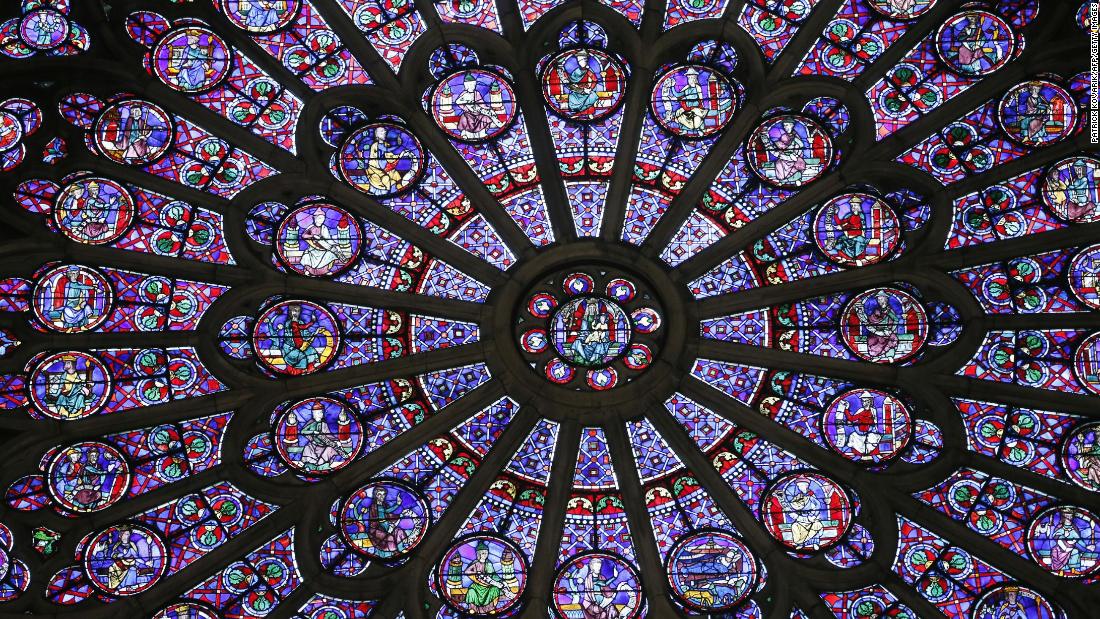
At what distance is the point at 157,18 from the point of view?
16594mm

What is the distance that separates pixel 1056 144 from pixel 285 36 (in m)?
8.15

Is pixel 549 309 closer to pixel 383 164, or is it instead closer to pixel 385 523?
pixel 383 164

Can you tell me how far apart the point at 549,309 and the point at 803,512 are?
10.9 ft

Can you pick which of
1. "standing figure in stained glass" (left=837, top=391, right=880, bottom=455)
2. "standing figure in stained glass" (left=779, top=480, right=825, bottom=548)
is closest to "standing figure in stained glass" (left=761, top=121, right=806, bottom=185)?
"standing figure in stained glass" (left=837, top=391, right=880, bottom=455)

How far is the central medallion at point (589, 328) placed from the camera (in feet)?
53.4

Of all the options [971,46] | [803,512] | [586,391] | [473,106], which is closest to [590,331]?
[586,391]

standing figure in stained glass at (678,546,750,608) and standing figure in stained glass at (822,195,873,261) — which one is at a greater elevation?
standing figure in stained glass at (822,195,873,261)

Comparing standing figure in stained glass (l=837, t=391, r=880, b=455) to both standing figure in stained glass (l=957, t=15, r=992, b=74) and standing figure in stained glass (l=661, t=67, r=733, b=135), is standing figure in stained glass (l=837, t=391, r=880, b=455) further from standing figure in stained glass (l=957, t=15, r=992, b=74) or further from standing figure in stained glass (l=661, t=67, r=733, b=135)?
standing figure in stained glass (l=957, t=15, r=992, b=74)

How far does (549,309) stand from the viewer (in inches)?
648

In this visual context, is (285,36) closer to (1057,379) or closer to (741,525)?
(741,525)

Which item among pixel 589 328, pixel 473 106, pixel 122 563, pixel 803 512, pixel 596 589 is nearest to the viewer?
pixel 122 563

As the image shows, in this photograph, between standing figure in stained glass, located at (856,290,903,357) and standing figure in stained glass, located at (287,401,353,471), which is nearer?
standing figure in stained glass, located at (287,401,353,471)

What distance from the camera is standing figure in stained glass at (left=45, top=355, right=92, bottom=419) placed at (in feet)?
51.6

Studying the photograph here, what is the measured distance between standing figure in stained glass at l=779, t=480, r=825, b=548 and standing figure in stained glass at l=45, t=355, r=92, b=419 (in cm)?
707
